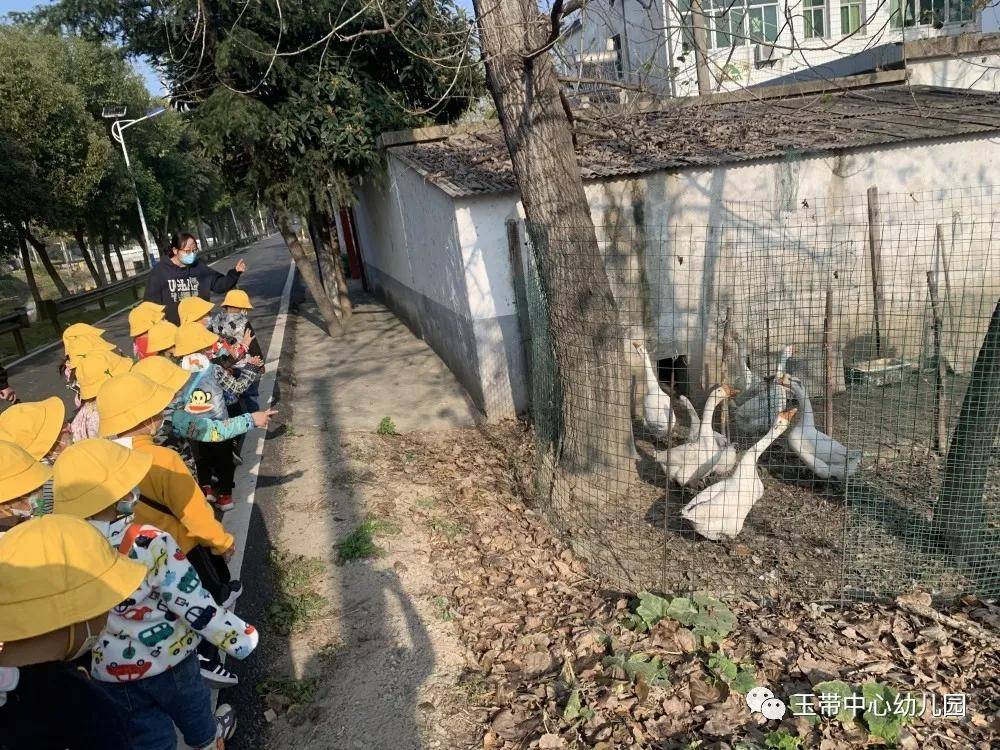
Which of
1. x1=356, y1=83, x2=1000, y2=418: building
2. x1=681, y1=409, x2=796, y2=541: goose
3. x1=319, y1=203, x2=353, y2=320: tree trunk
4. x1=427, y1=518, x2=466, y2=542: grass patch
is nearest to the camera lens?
x1=681, y1=409, x2=796, y2=541: goose

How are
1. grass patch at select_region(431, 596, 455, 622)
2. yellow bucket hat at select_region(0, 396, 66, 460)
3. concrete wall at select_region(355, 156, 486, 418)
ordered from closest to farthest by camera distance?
yellow bucket hat at select_region(0, 396, 66, 460) < grass patch at select_region(431, 596, 455, 622) < concrete wall at select_region(355, 156, 486, 418)

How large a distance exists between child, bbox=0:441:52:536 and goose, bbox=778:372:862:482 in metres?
4.83

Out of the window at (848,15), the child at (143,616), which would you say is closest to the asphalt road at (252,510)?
the child at (143,616)

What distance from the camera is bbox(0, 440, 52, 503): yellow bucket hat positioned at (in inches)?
97.0

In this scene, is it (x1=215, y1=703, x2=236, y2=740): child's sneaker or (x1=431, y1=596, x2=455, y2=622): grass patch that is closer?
(x1=215, y1=703, x2=236, y2=740): child's sneaker

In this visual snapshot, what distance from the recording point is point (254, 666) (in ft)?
11.5

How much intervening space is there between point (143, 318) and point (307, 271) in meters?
5.67

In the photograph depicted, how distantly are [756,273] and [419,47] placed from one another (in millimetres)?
6214

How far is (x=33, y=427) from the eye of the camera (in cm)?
317

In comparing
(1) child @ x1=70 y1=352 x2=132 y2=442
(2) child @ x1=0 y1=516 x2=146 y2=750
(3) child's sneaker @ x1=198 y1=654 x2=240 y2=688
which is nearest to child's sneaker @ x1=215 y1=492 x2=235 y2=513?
(1) child @ x1=70 y1=352 x2=132 y2=442

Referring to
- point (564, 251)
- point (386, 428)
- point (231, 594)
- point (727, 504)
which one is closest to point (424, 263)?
point (386, 428)

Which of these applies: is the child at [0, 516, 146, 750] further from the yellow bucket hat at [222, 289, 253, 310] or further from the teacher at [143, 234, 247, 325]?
the teacher at [143, 234, 247, 325]

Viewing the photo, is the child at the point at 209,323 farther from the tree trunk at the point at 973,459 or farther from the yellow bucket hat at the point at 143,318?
the tree trunk at the point at 973,459

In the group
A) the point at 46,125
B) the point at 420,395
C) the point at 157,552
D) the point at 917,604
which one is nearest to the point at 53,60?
the point at 46,125
